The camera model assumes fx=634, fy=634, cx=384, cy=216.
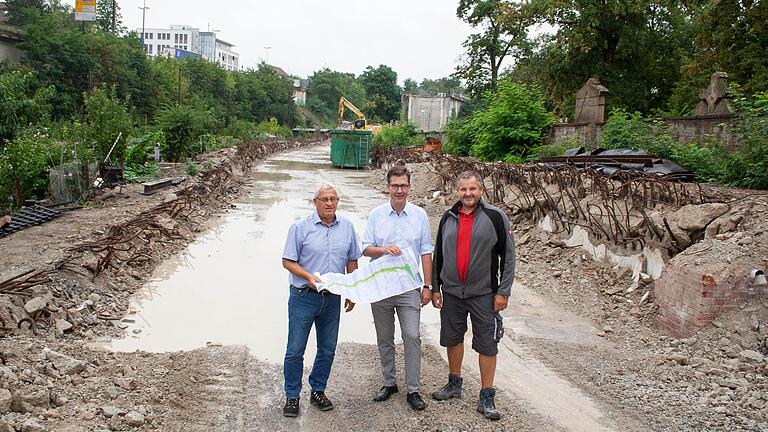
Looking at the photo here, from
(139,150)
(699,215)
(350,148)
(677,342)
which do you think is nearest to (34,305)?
(677,342)

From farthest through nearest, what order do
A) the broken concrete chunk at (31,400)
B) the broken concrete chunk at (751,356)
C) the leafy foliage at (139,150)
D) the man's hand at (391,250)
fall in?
the leafy foliage at (139,150) < the broken concrete chunk at (751,356) < the man's hand at (391,250) < the broken concrete chunk at (31,400)

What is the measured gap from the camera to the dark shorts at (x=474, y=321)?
14.5ft

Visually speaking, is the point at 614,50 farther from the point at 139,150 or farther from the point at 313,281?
the point at 313,281

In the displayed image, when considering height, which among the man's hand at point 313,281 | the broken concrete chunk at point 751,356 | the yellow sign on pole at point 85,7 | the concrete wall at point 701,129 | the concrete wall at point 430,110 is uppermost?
the yellow sign on pole at point 85,7

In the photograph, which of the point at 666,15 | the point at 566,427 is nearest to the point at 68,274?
the point at 566,427

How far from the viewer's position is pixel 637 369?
553 centimetres

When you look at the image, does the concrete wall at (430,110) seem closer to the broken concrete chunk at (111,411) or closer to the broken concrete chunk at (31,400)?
the broken concrete chunk at (111,411)

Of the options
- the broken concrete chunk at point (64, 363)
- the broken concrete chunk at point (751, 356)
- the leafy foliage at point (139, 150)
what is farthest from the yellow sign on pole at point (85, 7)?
the broken concrete chunk at point (751, 356)

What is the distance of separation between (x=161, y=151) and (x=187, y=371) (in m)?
19.6

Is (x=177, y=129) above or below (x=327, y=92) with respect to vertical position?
below

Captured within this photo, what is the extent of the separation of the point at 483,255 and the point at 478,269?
0.10m

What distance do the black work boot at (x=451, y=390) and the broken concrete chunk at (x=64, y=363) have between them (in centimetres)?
262

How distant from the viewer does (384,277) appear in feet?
14.5

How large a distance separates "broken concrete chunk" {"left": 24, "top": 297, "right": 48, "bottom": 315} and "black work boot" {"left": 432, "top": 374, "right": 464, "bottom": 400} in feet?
12.5
